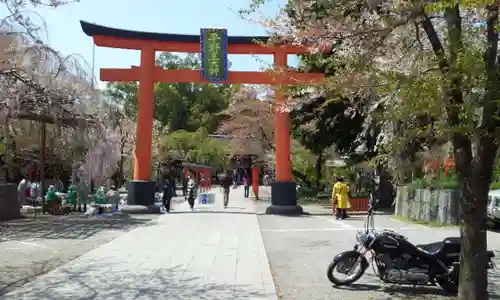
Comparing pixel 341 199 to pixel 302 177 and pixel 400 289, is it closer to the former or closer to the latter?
pixel 400 289

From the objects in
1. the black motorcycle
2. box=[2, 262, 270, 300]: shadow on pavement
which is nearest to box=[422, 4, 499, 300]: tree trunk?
the black motorcycle

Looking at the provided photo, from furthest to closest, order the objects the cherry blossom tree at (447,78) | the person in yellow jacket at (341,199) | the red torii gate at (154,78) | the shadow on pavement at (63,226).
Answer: the red torii gate at (154,78) → the person in yellow jacket at (341,199) → the shadow on pavement at (63,226) → the cherry blossom tree at (447,78)

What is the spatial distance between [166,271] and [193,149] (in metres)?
43.5

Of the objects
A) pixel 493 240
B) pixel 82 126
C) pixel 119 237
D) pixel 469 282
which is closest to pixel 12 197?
pixel 82 126

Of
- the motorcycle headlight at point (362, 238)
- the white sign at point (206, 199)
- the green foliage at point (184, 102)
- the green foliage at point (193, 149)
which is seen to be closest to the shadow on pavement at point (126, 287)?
the motorcycle headlight at point (362, 238)

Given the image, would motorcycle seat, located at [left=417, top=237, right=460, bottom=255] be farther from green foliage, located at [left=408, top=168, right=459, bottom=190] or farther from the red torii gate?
the red torii gate

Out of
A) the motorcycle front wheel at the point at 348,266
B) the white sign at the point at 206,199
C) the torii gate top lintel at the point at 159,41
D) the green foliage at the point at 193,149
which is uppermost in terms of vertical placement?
the torii gate top lintel at the point at 159,41

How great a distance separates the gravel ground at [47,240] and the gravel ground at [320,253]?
12.6 ft

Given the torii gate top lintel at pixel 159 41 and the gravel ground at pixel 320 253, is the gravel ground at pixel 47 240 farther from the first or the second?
the torii gate top lintel at pixel 159 41

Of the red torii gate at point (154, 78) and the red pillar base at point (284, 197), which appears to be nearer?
the red torii gate at point (154, 78)

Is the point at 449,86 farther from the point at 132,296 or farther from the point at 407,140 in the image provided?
the point at 132,296

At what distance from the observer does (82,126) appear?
14844 mm

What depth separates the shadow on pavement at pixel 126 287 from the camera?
7152 millimetres

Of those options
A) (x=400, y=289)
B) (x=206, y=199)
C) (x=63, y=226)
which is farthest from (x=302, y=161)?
(x=400, y=289)
